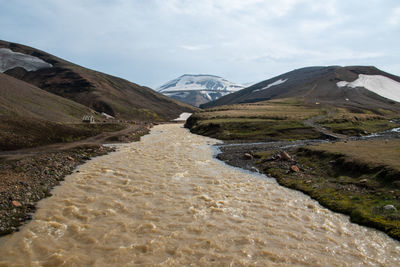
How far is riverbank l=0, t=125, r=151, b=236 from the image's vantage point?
1952 centimetres

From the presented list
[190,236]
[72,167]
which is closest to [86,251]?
[190,236]

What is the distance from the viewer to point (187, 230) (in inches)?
715

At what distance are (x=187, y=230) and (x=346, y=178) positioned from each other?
2059 cm

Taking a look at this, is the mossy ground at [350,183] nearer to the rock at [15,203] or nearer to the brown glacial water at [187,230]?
the brown glacial water at [187,230]

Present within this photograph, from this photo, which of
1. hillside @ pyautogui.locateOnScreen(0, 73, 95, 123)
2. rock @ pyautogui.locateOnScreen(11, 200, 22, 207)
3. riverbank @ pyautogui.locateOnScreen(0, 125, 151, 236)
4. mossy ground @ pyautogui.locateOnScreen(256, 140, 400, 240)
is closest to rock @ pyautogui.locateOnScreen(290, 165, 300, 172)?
mossy ground @ pyautogui.locateOnScreen(256, 140, 400, 240)

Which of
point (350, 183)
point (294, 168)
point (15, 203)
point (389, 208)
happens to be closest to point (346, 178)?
point (350, 183)

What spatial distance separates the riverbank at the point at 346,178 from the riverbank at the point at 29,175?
78.7 ft

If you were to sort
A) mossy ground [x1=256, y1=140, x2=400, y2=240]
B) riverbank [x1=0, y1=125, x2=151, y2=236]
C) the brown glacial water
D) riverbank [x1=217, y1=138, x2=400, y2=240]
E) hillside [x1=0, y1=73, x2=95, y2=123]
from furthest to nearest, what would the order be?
1. hillside [x1=0, y1=73, x2=95, y2=123]
2. riverbank [x1=217, y1=138, x2=400, y2=240]
3. mossy ground [x1=256, y1=140, x2=400, y2=240]
4. riverbank [x1=0, y1=125, x2=151, y2=236]
5. the brown glacial water

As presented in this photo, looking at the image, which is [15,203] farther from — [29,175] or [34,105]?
[34,105]

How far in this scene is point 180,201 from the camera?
77.3 feet

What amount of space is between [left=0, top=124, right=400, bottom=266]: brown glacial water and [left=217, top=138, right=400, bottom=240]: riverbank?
4.62 feet

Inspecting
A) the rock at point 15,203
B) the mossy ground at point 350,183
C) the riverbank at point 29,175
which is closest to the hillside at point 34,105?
the riverbank at point 29,175

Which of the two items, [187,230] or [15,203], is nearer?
[187,230]

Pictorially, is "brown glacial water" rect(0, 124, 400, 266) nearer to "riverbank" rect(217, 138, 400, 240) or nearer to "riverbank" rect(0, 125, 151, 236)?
"riverbank" rect(0, 125, 151, 236)
